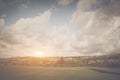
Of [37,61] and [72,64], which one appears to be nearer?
[72,64]

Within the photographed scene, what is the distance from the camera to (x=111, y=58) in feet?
384

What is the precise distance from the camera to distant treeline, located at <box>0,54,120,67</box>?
111131 mm

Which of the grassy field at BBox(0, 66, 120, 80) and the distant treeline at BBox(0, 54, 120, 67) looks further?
the distant treeline at BBox(0, 54, 120, 67)

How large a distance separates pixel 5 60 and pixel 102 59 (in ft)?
213

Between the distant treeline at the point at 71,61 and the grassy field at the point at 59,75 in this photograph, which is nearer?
the grassy field at the point at 59,75

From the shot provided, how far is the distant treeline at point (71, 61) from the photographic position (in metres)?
111

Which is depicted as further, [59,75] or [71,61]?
[71,61]

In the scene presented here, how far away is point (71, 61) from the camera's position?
122 m

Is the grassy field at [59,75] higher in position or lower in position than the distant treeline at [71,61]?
lower

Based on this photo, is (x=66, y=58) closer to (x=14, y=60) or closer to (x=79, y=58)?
(x=79, y=58)

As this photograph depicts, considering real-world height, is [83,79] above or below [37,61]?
below

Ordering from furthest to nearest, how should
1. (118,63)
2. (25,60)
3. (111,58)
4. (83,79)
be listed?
(25,60)
(111,58)
(118,63)
(83,79)

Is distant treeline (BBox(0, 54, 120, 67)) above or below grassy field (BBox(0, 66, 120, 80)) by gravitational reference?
above

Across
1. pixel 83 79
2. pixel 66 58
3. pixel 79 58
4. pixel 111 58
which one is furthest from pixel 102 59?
pixel 83 79
